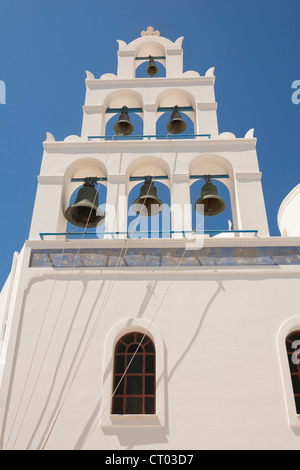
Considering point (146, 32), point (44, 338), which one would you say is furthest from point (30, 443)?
point (146, 32)

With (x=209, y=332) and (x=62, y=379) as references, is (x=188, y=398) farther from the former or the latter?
(x=62, y=379)

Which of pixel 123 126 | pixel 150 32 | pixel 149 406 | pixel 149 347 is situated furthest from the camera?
pixel 150 32

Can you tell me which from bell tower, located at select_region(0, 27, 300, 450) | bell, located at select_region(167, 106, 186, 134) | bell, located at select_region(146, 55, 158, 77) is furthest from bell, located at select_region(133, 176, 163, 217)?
bell, located at select_region(146, 55, 158, 77)

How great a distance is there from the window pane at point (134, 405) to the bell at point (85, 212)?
2.65 metres

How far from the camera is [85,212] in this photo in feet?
24.3

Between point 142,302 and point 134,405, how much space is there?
1273 mm

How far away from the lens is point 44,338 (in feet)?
20.3

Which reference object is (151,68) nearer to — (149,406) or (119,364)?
(119,364)

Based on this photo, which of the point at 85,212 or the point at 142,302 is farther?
the point at 85,212

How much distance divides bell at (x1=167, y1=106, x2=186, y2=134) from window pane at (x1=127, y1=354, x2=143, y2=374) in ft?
14.2

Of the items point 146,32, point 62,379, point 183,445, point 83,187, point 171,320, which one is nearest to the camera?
→ point 183,445

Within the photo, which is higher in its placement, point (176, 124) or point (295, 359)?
point (176, 124)

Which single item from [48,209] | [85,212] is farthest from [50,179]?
[85,212]

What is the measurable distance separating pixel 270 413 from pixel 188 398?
3.03ft
